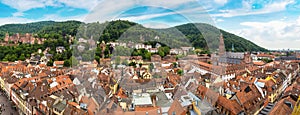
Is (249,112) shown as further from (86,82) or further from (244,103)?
(86,82)

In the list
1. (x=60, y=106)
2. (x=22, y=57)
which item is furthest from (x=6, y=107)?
(x=22, y=57)

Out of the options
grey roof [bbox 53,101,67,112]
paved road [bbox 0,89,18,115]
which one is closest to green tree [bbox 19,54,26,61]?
paved road [bbox 0,89,18,115]

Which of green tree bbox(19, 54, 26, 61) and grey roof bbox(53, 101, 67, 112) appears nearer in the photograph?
grey roof bbox(53, 101, 67, 112)

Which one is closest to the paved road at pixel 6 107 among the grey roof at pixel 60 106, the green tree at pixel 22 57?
the grey roof at pixel 60 106

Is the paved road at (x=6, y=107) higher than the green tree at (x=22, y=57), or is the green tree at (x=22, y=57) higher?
the green tree at (x=22, y=57)

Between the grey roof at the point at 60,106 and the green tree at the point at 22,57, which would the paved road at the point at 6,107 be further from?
the green tree at the point at 22,57

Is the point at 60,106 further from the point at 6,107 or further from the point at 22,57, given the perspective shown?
the point at 22,57

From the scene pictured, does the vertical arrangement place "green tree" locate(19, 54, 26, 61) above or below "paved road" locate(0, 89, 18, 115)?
above

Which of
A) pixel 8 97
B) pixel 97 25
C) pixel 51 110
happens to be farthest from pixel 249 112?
pixel 8 97

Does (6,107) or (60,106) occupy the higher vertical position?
(60,106)

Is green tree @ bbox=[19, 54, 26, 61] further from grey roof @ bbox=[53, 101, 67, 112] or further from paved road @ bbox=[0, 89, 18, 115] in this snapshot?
grey roof @ bbox=[53, 101, 67, 112]

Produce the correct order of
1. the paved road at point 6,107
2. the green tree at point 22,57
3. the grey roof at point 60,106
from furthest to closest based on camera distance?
the green tree at point 22,57 < the paved road at point 6,107 < the grey roof at point 60,106
